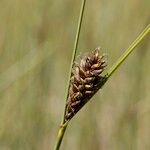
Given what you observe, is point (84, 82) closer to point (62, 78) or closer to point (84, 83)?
point (84, 83)

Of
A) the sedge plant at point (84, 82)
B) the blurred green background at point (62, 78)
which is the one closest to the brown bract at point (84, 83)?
the sedge plant at point (84, 82)

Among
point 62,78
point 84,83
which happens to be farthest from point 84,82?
point 62,78

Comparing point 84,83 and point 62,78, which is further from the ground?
point 62,78

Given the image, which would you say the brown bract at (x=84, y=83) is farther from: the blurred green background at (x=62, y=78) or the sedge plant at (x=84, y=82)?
the blurred green background at (x=62, y=78)

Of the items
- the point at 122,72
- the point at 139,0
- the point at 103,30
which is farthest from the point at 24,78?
the point at 139,0

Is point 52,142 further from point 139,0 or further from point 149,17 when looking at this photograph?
point 139,0

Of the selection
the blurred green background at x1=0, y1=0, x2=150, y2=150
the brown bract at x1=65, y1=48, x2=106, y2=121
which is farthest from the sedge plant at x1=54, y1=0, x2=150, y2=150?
the blurred green background at x1=0, y1=0, x2=150, y2=150
